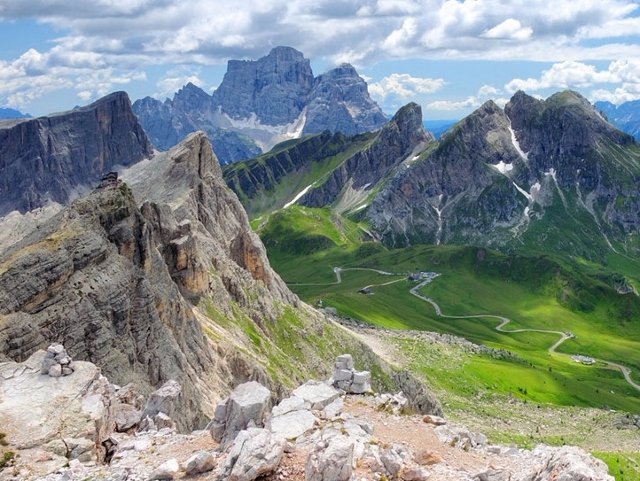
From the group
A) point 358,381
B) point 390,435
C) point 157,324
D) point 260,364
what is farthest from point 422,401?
point 390,435

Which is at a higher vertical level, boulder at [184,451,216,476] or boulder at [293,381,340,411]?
boulder at [184,451,216,476]

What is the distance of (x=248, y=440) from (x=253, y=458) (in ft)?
3.94

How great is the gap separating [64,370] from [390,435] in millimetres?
20131

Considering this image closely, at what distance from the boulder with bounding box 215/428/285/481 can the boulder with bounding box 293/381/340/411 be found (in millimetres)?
6751

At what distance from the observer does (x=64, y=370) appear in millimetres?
38875

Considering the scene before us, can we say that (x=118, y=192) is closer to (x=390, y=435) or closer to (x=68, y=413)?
(x=68, y=413)

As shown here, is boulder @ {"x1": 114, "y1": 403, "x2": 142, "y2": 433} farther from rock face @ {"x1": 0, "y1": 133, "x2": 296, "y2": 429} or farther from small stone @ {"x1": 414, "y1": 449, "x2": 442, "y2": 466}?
small stone @ {"x1": 414, "y1": 449, "x2": 442, "y2": 466}

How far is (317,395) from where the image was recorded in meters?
35.0

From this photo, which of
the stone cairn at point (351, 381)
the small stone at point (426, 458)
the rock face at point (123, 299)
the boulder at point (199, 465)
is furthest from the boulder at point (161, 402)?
the small stone at point (426, 458)

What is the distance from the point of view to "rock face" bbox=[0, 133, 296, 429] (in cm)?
5575

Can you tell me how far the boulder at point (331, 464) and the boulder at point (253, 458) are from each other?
5.17ft

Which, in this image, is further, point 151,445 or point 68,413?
point 68,413

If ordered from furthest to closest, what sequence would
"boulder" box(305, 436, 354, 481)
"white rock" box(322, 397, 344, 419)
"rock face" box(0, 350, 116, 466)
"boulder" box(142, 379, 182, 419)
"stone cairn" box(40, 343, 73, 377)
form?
"boulder" box(142, 379, 182, 419) → "stone cairn" box(40, 343, 73, 377) → "rock face" box(0, 350, 116, 466) → "white rock" box(322, 397, 344, 419) → "boulder" box(305, 436, 354, 481)

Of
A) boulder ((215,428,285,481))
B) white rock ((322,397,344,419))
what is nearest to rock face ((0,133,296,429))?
white rock ((322,397,344,419))
